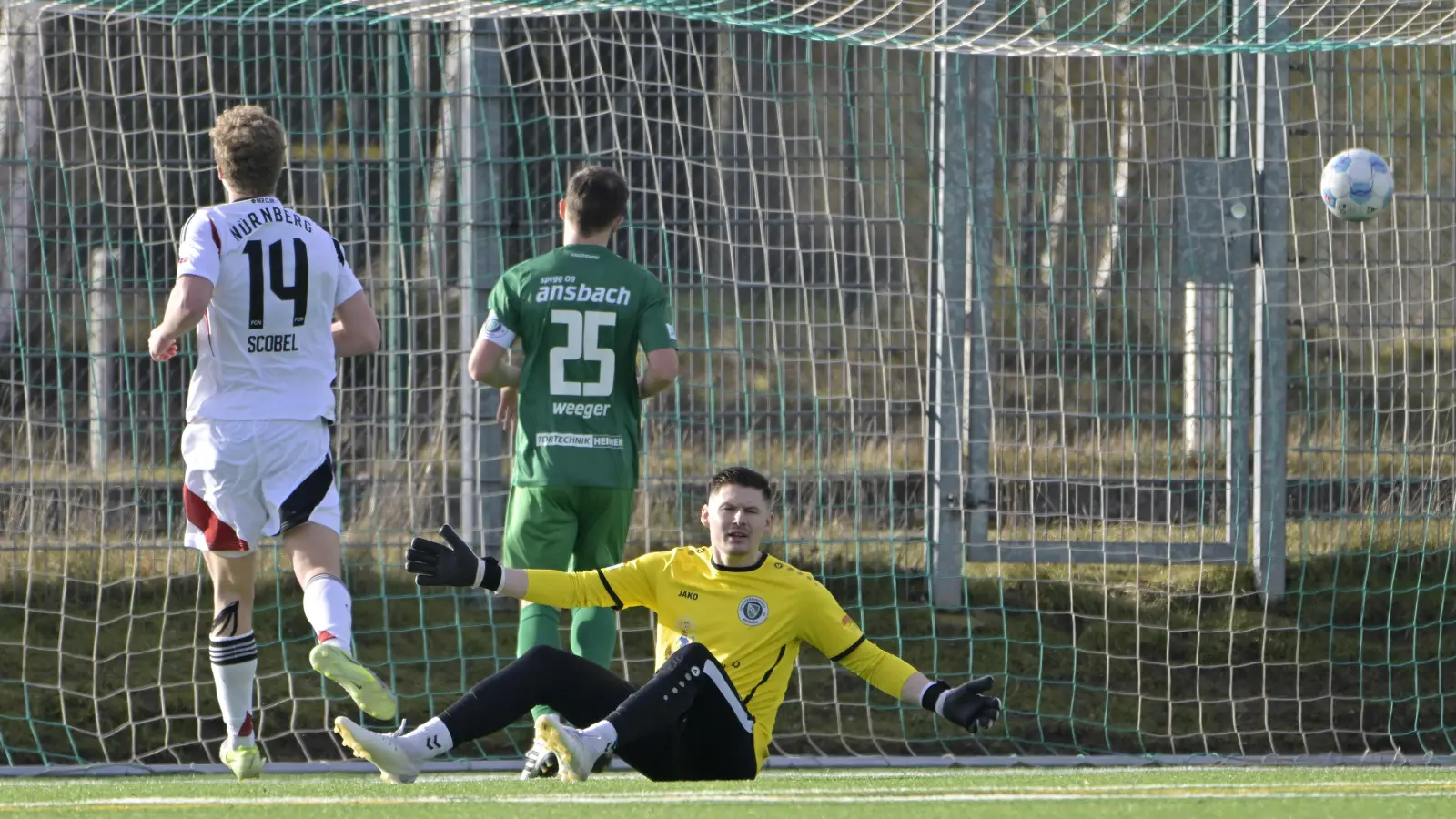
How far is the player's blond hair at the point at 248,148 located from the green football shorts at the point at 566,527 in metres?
1.22

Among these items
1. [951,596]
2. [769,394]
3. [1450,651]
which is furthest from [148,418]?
[1450,651]

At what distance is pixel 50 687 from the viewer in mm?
6988

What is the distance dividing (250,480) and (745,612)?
4.26 feet

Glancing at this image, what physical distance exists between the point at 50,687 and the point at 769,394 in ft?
9.63

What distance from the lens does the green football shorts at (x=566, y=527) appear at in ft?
18.3

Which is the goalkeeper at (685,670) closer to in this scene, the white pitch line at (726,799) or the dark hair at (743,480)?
the dark hair at (743,480)

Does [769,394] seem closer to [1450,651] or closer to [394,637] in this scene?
[394,637]

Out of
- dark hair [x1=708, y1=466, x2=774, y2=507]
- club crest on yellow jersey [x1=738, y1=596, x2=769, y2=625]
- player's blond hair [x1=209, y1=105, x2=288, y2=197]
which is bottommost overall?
club crest on yellow jersey [x1=738, y1=596, x2=769, y2=625]

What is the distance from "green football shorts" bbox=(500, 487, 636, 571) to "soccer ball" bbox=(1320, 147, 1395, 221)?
9.21 feet

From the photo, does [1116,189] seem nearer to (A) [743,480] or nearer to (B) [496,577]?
(A) [743,480]

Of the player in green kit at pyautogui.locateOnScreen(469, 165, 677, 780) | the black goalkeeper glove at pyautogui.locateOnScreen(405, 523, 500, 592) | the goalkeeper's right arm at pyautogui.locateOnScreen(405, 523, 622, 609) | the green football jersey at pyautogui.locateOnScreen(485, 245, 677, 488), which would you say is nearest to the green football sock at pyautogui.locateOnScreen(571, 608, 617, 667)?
the player in green kit at pyautogui.locateOnScreen(469, 165, 677, 780)

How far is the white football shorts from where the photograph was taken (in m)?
4.85

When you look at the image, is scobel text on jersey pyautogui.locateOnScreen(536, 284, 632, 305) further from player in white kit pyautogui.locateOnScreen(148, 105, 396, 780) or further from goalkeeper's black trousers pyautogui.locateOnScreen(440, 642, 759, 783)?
goalkeeper's black trousers pyautogui.locateOnScreen(440, 642, 759, 783)

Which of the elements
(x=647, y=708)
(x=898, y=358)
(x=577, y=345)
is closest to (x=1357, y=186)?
(x=898, y=358)
